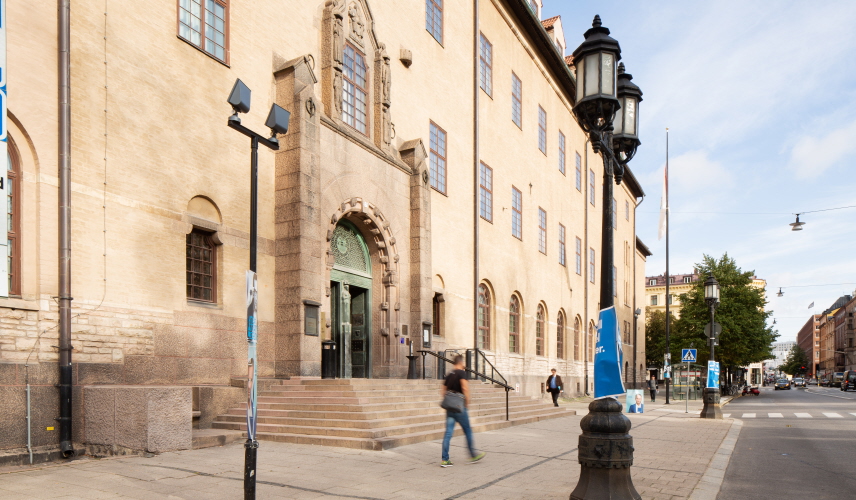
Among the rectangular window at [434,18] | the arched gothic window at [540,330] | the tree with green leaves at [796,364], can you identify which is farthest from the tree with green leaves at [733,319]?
the tree with green leaves at [796,364]

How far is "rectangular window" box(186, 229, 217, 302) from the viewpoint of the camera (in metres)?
13.6

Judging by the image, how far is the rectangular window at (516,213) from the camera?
97.6 feet

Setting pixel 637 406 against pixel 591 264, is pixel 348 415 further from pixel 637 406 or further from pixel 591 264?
pixel 591 264

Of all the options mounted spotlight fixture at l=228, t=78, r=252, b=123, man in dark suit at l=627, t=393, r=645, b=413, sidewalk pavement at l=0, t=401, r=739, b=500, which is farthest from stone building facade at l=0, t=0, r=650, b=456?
man in dark suit at l=627, t=393, r=645, b=413

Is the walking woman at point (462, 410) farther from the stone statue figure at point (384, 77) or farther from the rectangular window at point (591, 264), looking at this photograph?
the rectangular window at point (591, 264)

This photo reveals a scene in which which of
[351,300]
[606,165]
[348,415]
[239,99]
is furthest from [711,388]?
[239,99]

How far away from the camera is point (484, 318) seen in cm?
2678

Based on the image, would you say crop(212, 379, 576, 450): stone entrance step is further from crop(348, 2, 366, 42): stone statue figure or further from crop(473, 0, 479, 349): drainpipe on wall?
crop(348, 2, 366, 42): stone statue figure

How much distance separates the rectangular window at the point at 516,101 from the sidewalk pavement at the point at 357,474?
65.1 ft

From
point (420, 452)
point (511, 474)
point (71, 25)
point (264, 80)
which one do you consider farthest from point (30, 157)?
point (511, 474)

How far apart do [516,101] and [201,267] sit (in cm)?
2033

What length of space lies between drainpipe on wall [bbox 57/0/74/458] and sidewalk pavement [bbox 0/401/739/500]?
866 millimetres

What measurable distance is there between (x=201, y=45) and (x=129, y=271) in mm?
4966

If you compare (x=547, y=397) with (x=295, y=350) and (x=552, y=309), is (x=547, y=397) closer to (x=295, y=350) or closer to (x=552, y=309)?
(x=552, y=309)
